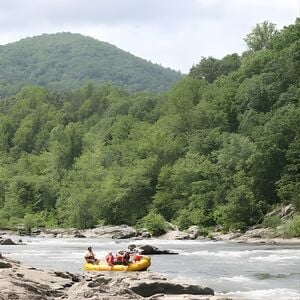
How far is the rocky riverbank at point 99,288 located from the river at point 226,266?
2386 mm

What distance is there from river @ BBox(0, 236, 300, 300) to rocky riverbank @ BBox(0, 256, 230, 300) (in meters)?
2.39

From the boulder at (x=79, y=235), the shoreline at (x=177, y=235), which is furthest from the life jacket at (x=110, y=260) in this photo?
the boulder at (x=79, y=235)

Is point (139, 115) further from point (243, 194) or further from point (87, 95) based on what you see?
point (243, 194)

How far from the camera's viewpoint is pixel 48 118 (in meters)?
158

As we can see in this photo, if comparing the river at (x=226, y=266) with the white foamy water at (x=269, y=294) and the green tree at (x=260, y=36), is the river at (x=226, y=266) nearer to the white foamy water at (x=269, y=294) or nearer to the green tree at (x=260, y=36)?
the white foamy water at (x=269, y=294)

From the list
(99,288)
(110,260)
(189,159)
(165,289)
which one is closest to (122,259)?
(110,260)

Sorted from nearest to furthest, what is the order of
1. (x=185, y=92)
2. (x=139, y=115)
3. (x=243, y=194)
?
(x=243, y=194), (x=185, y=92), (x=139, y=115)

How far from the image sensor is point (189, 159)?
283 ft

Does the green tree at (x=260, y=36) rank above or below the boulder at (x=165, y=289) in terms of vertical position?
above

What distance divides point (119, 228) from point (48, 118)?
86.3 meters

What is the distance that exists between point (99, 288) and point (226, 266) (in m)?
16.5

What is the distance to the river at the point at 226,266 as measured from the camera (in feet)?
88.4

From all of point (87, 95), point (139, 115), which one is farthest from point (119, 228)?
point (87, 95)

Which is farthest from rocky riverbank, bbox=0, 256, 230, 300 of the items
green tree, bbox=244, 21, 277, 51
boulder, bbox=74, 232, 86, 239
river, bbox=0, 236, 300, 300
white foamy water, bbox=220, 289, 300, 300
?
green tree, bbox=244, 21, 277, 51
